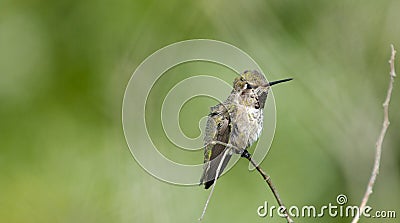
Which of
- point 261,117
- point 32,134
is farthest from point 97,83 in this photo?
point 261,117

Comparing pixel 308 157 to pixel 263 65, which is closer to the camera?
pixel 263 65

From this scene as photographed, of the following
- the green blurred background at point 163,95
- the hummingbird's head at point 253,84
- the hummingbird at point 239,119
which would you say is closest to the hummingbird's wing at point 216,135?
the hummingbird at point 239,119

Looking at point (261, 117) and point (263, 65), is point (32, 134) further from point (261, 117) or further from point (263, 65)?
point (261, 117)

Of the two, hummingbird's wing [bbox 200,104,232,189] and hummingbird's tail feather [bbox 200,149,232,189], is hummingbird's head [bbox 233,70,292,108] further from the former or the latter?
hummingbird's tail feather [bbox 200,149,232,189]

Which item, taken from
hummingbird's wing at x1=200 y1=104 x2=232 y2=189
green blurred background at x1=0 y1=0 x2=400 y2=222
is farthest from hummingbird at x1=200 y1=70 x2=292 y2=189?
green blurred background at x1=0 y1=0 x2=400 y2=222

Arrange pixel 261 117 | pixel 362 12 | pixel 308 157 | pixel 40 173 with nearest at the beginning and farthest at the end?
pixel 261 117
pixel 362 12
pixel 308 157
pixel 40 173
